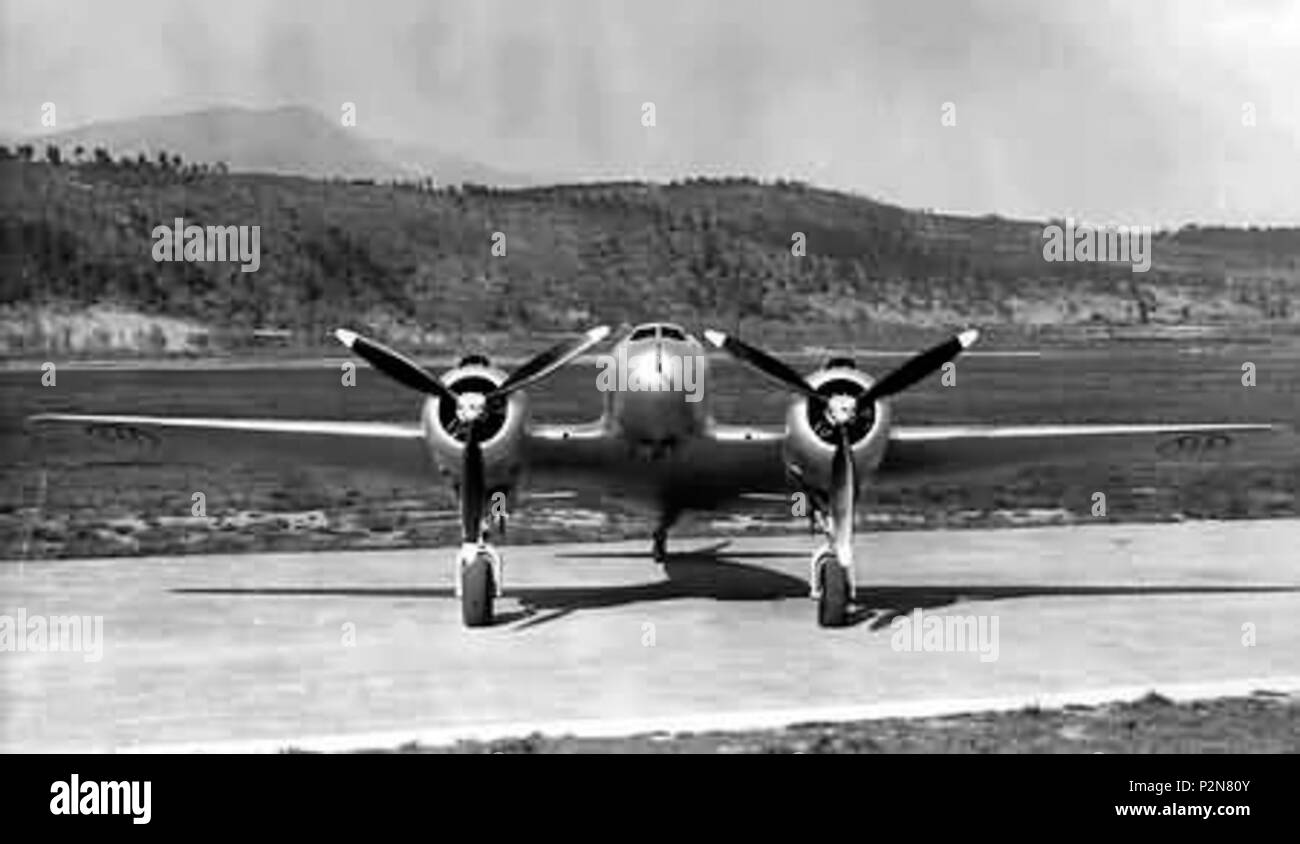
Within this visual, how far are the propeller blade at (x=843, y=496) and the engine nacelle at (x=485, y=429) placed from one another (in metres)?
3.97

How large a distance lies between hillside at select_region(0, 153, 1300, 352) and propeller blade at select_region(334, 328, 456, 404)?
303 feet

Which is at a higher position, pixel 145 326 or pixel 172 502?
pixel 145 326

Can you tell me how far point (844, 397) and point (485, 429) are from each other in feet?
14.8

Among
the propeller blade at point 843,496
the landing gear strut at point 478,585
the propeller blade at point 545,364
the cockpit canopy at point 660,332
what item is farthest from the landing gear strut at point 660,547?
the cockpit canopy at point 660,332

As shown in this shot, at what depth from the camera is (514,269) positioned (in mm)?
144625

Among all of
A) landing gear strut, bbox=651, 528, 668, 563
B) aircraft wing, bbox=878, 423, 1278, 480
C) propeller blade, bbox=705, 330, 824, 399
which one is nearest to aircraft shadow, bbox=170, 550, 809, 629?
landing gear strut, bbox=651, 528, 668, 563

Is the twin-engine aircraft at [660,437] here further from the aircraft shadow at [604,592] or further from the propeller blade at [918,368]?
the aircraft shadow at [604,592]

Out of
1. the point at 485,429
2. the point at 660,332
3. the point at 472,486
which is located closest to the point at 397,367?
the point at 485,429

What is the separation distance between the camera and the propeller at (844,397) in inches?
763

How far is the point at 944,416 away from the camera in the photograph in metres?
64.1

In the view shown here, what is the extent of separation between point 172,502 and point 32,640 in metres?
21.0

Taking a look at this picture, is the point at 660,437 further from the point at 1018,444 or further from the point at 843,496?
the point at 1018,444
